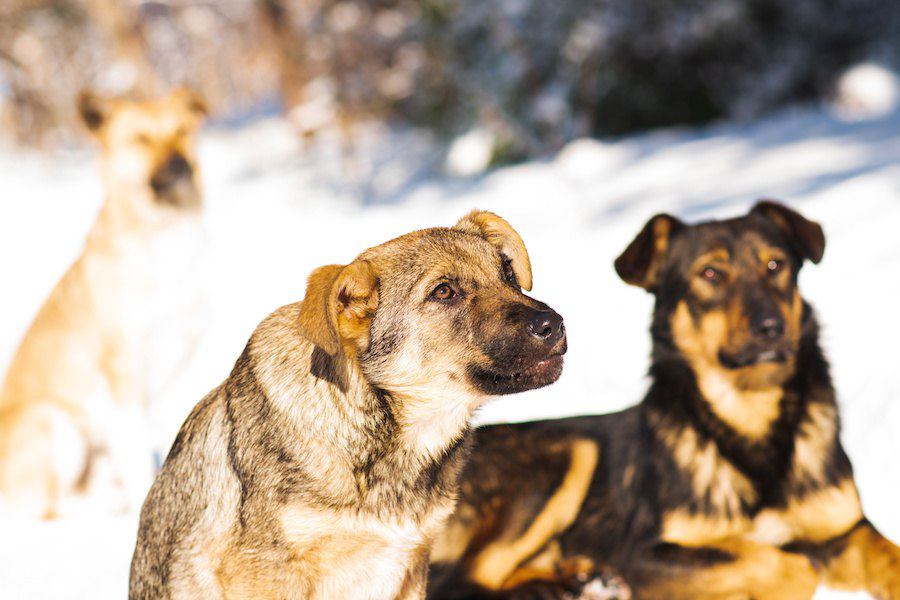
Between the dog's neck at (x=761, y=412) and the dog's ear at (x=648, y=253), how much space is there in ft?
1.18

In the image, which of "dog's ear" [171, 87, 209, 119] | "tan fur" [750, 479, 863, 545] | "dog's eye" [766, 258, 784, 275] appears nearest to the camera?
"tan fur" [750, 479, 863, 545]

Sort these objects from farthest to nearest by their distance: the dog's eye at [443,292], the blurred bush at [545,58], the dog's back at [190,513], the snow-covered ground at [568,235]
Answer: the blurred bush at [545,58], the snow-covered ground at [568,235], the dog's eye at [443,292], the dog's back at [190,513]

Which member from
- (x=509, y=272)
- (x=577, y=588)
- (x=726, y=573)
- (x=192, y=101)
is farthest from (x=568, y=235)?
(x=509, y=272)

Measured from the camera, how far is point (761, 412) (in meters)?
3.98

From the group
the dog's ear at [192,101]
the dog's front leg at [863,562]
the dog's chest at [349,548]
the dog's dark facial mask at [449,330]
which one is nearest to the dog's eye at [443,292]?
the dog's dark facial mask at [449,330]

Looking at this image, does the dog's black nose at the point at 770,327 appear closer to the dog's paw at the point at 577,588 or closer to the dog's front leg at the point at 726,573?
the dog's front leg at the point at 726,573

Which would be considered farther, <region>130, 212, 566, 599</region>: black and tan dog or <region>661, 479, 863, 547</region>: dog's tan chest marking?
<region>661, 479, 863, 547</region>: dog's tan chest marking

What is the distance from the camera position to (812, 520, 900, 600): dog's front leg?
3586mm

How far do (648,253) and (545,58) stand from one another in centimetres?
843

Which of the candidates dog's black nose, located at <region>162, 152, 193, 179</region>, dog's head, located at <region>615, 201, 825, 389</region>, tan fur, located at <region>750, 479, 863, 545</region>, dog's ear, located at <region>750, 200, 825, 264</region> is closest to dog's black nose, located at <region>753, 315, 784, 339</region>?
dog's head, located at <region>615, 201, 825, 389</region>

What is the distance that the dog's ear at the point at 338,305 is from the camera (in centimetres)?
270

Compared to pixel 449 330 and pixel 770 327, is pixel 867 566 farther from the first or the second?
pixel 449 330

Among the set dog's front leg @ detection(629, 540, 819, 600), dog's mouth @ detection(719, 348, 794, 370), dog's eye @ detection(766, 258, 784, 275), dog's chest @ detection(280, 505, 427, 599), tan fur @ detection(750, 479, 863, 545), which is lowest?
dog's front leg @ detection(629, 540, 819, 600)

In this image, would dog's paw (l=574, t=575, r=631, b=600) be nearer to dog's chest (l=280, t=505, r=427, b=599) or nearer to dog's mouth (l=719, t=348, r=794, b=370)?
dog's mouth (l=719, t=348, r=794, b=370)
